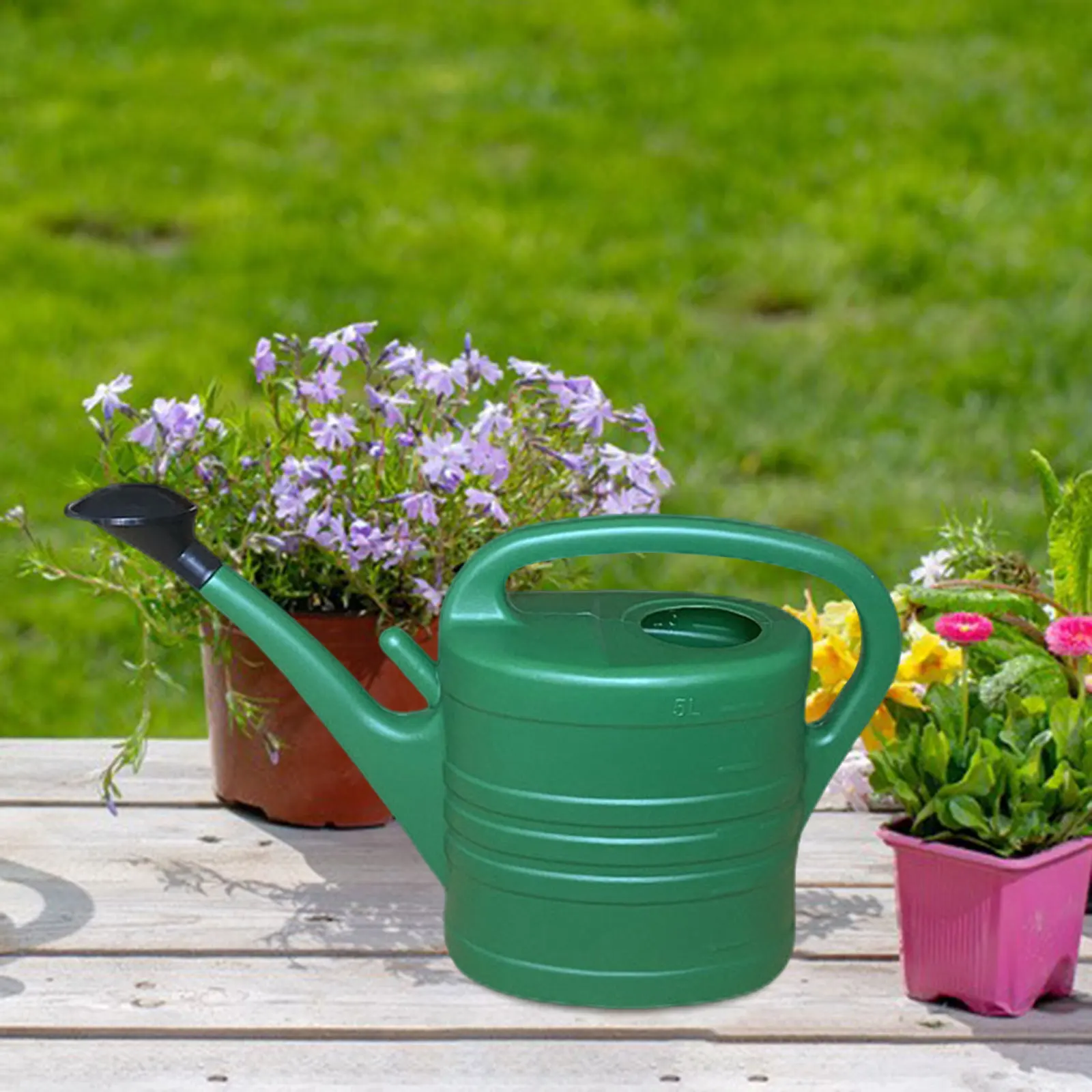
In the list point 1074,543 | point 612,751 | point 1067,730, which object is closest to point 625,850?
point 612,751

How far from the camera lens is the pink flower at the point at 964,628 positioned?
50.3 inches

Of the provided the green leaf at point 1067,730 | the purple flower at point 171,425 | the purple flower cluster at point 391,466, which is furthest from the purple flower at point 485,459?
the green leaf at point 1067,730

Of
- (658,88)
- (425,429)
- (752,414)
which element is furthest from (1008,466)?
(425,429)

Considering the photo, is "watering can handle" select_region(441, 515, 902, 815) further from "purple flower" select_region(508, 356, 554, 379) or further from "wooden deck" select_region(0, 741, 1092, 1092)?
"purple flower" select_region(508, 356, 554, 379)

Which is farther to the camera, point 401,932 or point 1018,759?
point 401,932

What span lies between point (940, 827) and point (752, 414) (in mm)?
2145

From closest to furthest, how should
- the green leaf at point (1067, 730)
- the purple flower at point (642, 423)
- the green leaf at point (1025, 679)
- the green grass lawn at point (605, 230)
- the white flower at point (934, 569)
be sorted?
1. the green leaf at point (1067, 730)
2. the green leaf at point (1025, 679)
3. the purple flower at point (642, 423)
4. the white flower at point (934, 569)
5. the green grass lawn at point (605, 230)

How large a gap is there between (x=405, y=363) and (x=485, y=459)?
0.39 ft

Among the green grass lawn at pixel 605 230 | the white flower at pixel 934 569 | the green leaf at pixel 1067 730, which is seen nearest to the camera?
the green leaf at pixel 1067 730

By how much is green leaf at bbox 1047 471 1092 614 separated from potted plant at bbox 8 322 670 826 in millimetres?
310

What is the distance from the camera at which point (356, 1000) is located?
127 cm

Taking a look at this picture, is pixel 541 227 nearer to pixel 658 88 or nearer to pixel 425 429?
pixel 658 88

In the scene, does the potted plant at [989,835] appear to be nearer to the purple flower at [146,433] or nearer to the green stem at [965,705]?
the green stem at [965,705]

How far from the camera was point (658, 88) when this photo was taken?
4234 mm
